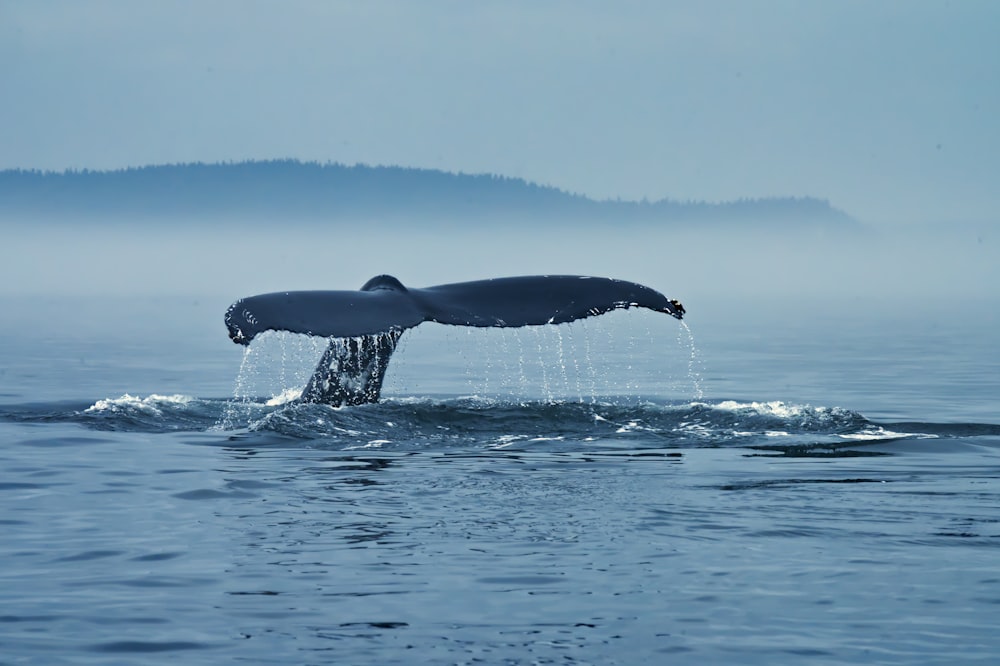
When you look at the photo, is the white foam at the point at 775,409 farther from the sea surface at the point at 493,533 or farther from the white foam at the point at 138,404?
the white foam at the point at 138,404

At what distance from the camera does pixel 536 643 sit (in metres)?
6.82

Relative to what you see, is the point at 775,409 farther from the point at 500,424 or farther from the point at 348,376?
the point at 348,376

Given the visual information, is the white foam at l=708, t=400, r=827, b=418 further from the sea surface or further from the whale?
the whale

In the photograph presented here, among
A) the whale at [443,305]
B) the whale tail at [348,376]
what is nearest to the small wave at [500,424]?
the whale tail at [348,376]

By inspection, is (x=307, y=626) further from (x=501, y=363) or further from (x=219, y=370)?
(x=501, y=363)

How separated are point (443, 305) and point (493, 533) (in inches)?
134

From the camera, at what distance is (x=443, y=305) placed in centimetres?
1209

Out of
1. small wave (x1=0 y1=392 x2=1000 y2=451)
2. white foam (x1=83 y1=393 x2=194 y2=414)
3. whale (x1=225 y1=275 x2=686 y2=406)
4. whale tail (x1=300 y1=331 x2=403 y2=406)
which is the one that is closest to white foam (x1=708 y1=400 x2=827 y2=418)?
small wave (x1=0 y1=392 x2=1000 y2=451)

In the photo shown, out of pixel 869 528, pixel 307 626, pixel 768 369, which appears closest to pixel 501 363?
pixel 768 369

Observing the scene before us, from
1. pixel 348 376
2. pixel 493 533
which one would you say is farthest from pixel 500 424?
pixel 493 533

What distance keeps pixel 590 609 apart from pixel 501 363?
22.7 m

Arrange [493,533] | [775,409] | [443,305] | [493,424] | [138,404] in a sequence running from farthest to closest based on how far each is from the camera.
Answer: [138,404]
[775,409]
[493,424]
[443,305]
[493,533]

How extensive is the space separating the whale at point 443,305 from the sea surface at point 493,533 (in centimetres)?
103

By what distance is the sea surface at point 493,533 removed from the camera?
22.7ft
